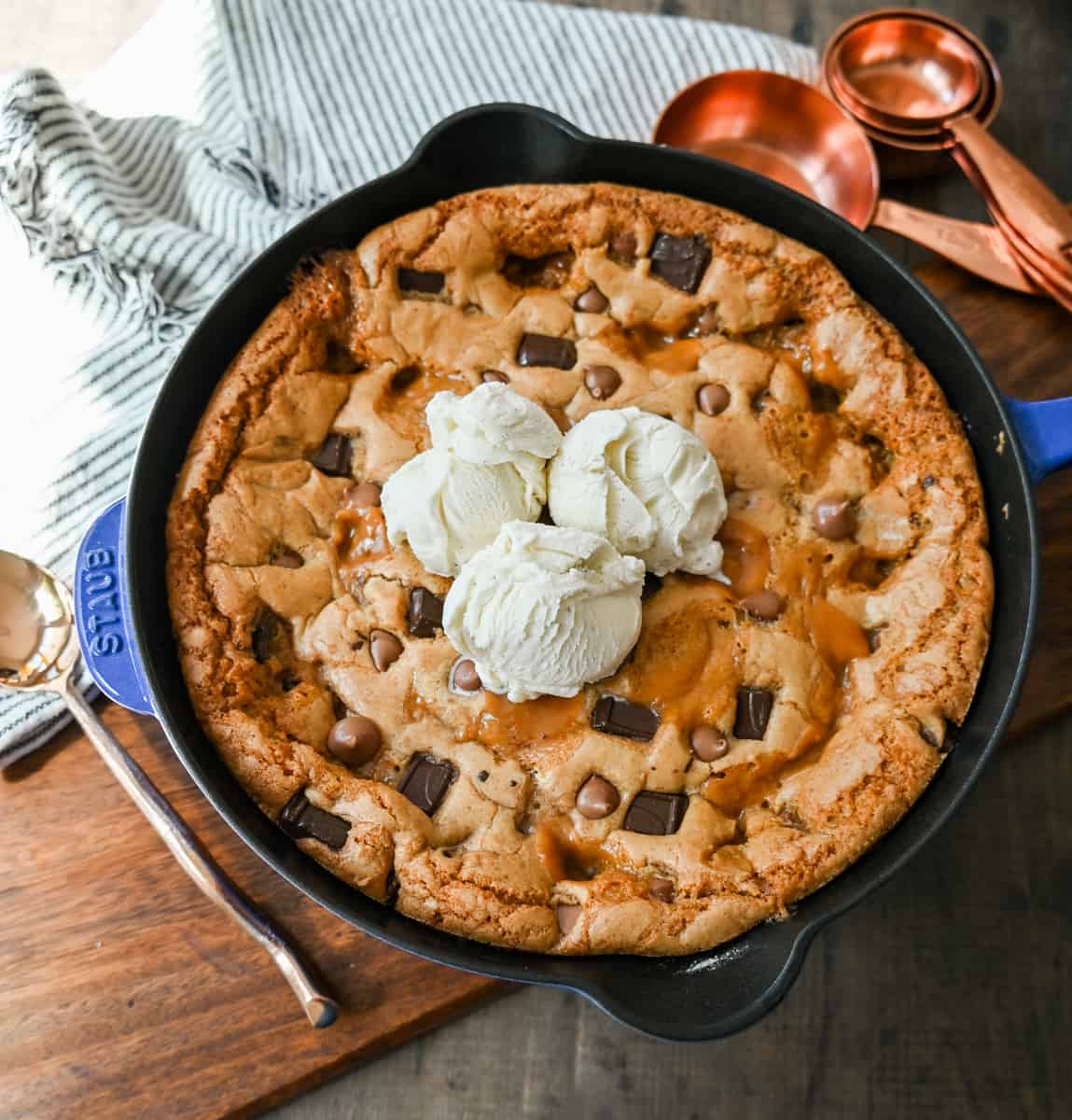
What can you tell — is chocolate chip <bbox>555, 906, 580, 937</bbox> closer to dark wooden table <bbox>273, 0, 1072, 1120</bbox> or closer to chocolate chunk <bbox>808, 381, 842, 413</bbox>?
dark wooden table <bbox>273, 0, 1072, 1120</bbox>

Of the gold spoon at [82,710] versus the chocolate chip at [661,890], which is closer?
the chocolate chip at [661,890]

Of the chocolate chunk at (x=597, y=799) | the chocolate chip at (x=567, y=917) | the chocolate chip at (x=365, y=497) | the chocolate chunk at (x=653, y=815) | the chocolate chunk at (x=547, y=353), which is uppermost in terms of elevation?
the chocolate chunk at (x=547, y=353)

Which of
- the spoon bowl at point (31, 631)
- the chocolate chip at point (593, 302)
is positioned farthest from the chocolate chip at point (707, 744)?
the spoon bowl at point (31, 631)

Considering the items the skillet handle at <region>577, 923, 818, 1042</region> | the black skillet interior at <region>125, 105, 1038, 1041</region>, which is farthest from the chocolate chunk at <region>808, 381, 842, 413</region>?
the skillet handle at <region>577, 923, 818, 1042</region>

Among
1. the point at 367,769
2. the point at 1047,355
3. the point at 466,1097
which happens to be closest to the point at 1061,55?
the point at 1047,355

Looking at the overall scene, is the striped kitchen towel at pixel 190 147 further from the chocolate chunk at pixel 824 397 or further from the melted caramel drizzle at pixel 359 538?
the chocolate chunk at pixel 824 397

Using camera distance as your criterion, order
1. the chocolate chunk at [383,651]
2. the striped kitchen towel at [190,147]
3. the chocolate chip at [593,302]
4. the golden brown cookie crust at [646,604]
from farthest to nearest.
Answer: the striped kitchen towel at [190,147]
the chocolate chip at [593,302]
the chocolate chunk at [383,651]
the golden brown cookie crust at [646,604]

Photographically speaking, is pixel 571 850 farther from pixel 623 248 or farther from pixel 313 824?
pixel 623 248

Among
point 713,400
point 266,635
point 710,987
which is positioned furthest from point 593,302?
point 710,987
